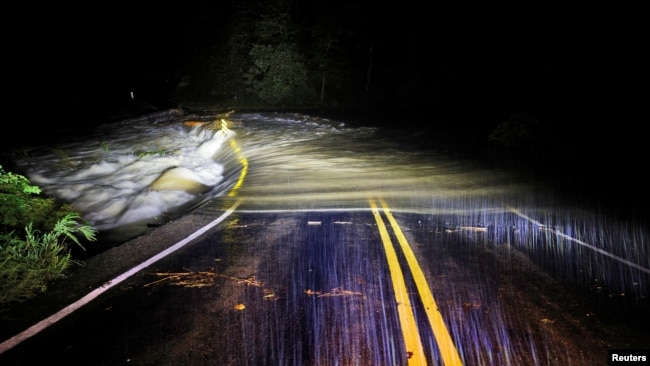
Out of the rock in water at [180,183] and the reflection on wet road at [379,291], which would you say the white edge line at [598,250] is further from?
the rock in water at [180,183]

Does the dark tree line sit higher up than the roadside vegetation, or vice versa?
the dark tree line

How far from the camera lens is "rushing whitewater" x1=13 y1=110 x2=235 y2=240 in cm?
1036

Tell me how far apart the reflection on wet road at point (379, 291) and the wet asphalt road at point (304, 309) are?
0.02 metres

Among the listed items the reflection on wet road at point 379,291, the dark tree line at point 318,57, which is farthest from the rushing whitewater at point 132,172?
the dark tree line at point 318,57

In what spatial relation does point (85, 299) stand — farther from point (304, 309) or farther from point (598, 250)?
point (598, 250)

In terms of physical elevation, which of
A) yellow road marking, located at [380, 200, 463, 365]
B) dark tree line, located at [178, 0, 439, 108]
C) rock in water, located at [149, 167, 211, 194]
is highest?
dark tree line, located at [178, 0, 439, 108]

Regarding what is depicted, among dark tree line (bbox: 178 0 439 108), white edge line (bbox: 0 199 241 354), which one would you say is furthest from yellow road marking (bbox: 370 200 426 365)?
dark tree line (bbox: 178 0 439 108)

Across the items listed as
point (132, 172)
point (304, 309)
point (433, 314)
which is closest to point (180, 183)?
point (132, 172)

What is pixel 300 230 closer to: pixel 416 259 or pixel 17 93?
pixel 416 259

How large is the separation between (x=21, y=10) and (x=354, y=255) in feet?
164

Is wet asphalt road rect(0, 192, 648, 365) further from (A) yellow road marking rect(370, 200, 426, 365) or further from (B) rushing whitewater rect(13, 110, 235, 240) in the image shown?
(B) rushing whitewater rect(13, 110, 235, 240)

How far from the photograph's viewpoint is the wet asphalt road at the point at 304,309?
3658 millimetres

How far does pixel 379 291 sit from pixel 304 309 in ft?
3.22

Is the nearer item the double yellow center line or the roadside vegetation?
the double yellow center line
